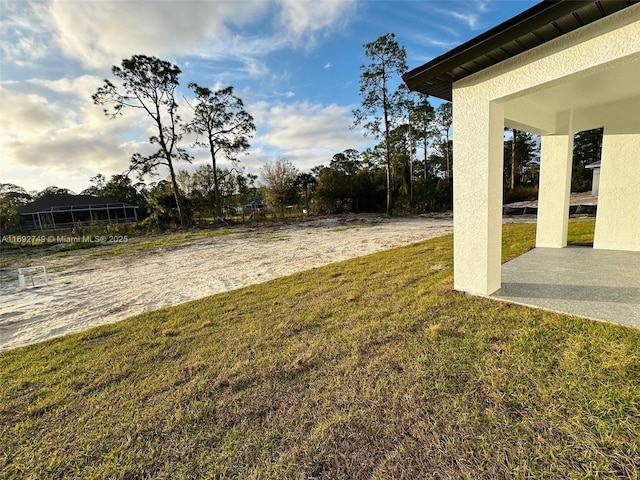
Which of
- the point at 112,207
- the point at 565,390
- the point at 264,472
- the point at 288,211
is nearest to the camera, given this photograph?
the point at 264,472

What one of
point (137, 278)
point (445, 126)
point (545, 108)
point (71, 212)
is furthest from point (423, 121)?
point (71, 212)

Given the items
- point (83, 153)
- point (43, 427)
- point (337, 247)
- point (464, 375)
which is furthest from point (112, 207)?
point (464, 375)

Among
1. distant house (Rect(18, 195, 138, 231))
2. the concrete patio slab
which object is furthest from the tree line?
the concrete patio slab

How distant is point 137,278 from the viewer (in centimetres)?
673

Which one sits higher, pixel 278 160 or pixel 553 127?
pixel 278 160

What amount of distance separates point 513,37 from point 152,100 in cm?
2098

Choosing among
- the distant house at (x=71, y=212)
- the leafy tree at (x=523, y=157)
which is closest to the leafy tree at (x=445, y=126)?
the leafy tree at (x=523, y=157)

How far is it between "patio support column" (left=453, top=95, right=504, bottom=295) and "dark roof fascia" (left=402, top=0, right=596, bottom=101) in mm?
456

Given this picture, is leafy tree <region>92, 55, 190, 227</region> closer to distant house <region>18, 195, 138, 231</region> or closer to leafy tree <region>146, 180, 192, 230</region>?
leafy tree <region>146, 180, 192, 230</region>

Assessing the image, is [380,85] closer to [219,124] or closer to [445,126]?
[445,126]

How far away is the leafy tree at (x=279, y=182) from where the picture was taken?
2320 centimetres

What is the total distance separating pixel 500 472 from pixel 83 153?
2716cm

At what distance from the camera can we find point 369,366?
2414 millimetres

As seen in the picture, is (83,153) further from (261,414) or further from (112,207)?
(261,414)
